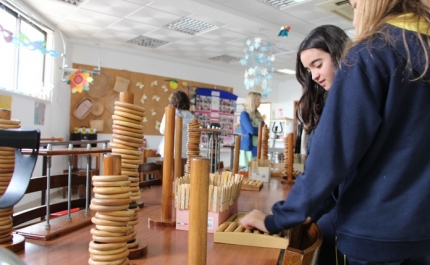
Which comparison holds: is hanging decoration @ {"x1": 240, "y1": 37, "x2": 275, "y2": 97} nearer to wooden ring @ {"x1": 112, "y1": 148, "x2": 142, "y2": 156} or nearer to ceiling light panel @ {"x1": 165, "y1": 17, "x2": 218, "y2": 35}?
ceiling light panel @ {"x1": 165, "y1": 17, "x2": 218, "y2": 35}

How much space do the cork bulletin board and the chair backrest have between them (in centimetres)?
566

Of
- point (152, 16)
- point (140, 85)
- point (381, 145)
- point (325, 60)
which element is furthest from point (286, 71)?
point (381, 145)

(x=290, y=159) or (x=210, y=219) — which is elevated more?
(x=290, y=159)

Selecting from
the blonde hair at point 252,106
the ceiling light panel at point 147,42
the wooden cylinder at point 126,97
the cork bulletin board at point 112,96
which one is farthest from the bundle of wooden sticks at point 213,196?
the cork bulletin board at point 112,96

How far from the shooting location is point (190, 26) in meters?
5.09

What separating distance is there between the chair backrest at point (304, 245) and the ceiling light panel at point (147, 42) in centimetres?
548

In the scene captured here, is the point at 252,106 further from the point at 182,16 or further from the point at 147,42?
the point at 147,42

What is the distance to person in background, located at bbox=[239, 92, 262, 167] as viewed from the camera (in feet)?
11.8

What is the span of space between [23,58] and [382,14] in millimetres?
4876

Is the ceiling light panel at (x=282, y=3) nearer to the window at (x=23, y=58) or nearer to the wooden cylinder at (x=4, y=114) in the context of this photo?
the window at (x=23, y=58)

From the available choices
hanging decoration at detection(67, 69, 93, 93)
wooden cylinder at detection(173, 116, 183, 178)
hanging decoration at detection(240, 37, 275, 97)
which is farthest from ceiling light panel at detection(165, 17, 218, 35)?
wooden cylinder at detection(173, 116, 183, 178)

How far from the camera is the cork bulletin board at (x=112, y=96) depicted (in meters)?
6.07

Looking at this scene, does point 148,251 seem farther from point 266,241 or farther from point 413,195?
point 413,195

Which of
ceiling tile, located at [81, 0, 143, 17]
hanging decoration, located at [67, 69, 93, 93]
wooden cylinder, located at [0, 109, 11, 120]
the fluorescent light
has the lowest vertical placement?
wooden cylinder, located at [0, 109, 11, 120]
